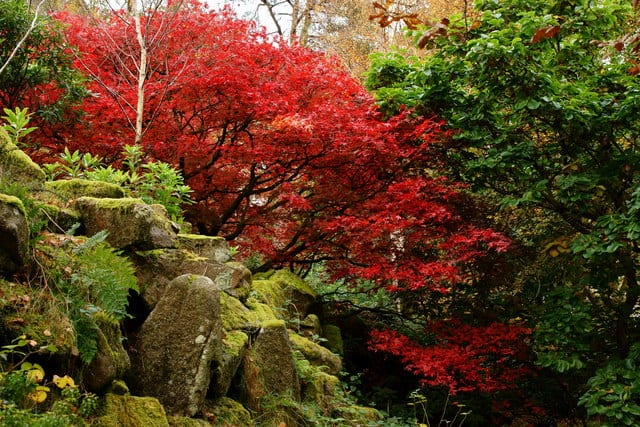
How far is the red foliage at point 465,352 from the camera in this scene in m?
6.87

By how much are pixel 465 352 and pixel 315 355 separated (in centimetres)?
238

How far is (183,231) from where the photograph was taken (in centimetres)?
542

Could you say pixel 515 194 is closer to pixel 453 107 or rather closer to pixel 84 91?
pixel 453 107

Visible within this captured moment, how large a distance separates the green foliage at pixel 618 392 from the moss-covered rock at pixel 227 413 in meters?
3.94

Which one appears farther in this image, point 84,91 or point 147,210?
point 84,91

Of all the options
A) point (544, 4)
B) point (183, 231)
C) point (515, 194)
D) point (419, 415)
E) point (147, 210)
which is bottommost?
point (419, 415)

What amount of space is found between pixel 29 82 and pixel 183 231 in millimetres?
3023

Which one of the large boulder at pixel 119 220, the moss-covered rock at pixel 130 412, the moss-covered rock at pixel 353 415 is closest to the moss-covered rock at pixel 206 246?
the large boulder at pixel 119 220

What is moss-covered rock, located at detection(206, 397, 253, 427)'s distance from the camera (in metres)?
3.60

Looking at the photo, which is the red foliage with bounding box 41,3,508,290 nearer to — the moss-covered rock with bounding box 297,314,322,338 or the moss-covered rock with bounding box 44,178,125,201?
the moss-covered rock with bounding box 297,314,322,338

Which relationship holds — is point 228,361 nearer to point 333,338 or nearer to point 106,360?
point 106,360

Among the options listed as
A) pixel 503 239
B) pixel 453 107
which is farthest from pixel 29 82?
pixel 503 239

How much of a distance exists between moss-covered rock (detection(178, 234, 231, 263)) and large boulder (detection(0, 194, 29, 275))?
1.85m

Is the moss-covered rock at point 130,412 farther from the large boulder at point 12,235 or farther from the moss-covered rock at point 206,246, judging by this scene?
the moss-covered rock at point 206,246
